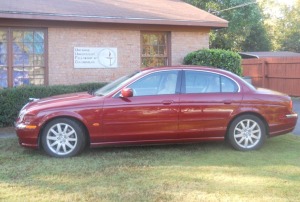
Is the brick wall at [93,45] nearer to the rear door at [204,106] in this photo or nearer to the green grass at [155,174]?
the green grass at [155,174]

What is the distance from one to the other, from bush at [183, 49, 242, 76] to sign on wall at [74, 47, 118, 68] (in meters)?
2.46

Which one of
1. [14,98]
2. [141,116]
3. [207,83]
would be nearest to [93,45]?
[14,98]

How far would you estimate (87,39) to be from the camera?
40.1 feet

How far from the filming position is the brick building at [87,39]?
11484 millimetres

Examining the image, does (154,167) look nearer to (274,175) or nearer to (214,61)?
(274,175)

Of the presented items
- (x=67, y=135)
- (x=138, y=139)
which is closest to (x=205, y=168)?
(x=138, y=139)

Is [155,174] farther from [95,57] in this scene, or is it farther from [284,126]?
[95,57]

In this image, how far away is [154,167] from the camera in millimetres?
6398

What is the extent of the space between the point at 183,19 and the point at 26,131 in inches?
283

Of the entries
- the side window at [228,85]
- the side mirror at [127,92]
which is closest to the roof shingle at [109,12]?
the side mirror at [127,92]

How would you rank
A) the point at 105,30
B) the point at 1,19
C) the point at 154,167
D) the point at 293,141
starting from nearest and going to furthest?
the point at 154,167 < the point at 293,141 < the point at 1,19 < the point at 105,30

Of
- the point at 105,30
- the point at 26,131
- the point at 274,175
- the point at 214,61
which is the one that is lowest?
the point at 274,175

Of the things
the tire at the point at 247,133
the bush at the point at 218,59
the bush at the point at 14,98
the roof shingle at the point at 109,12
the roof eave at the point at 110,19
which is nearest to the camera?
the tire at the point at 247,133

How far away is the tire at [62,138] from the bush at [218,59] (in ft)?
21.0
